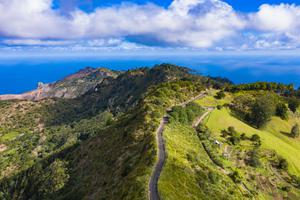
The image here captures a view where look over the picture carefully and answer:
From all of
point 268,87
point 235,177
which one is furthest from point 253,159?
point 268,87

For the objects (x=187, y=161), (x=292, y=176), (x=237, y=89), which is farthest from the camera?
(x=237, y=89)

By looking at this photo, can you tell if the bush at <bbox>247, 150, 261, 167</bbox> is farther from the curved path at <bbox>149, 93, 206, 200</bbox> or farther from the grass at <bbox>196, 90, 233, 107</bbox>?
the grass at <bbox>196, 90, 233, 107</bbox>

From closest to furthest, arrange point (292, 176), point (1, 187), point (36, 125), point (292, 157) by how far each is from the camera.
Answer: point (292, 176) → point (292, 157) → point (1, 187) → point (36, 125)

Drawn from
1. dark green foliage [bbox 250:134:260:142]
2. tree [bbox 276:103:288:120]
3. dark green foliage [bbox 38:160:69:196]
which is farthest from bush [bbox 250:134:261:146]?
dark green foliage [bbox 38:160:69:196]

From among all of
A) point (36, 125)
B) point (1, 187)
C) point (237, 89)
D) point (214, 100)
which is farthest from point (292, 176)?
point (36, 125)

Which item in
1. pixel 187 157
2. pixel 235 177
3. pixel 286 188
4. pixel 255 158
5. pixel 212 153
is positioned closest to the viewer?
pixel 187 157

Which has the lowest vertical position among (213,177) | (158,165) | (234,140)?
(234,140)

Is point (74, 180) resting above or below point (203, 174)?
below

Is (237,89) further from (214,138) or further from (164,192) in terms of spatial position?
(164,192)

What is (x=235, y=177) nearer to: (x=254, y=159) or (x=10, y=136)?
→ (x=254, y=159)
